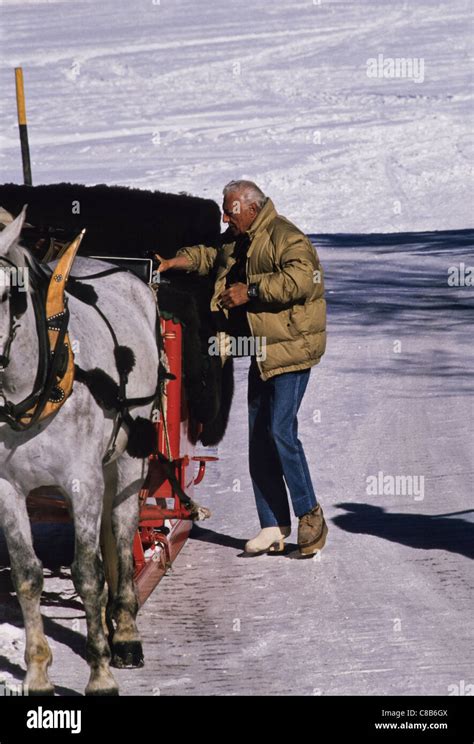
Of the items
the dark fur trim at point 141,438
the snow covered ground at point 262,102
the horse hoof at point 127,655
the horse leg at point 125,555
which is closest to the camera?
the horse hoof at point 127,655

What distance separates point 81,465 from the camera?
606 cm

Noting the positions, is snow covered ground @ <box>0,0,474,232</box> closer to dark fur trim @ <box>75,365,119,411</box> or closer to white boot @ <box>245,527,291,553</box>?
white boot @ <box>245,527,291,553</box>

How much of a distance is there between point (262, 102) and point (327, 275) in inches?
641

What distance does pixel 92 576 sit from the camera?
620cm

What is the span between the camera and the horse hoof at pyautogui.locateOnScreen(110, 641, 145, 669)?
21.6 feet

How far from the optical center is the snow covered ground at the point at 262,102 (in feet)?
87.1

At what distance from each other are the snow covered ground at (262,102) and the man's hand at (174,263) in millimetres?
15505

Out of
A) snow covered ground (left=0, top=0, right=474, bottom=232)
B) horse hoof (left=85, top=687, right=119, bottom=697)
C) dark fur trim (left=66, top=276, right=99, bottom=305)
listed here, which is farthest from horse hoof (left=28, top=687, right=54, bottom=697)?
snow covered ground (left=0, top=0, right=474, bottom=232)

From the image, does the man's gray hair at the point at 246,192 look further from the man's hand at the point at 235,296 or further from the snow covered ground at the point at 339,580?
the snow covered ground at the point at 339,580

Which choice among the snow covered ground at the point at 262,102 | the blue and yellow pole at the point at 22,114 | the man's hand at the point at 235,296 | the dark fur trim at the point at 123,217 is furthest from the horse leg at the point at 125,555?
the snow covered ground at the point at 262,102

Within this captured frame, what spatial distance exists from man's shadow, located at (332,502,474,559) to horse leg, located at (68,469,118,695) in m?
2.55

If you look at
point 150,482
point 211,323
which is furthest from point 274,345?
point 150,482
